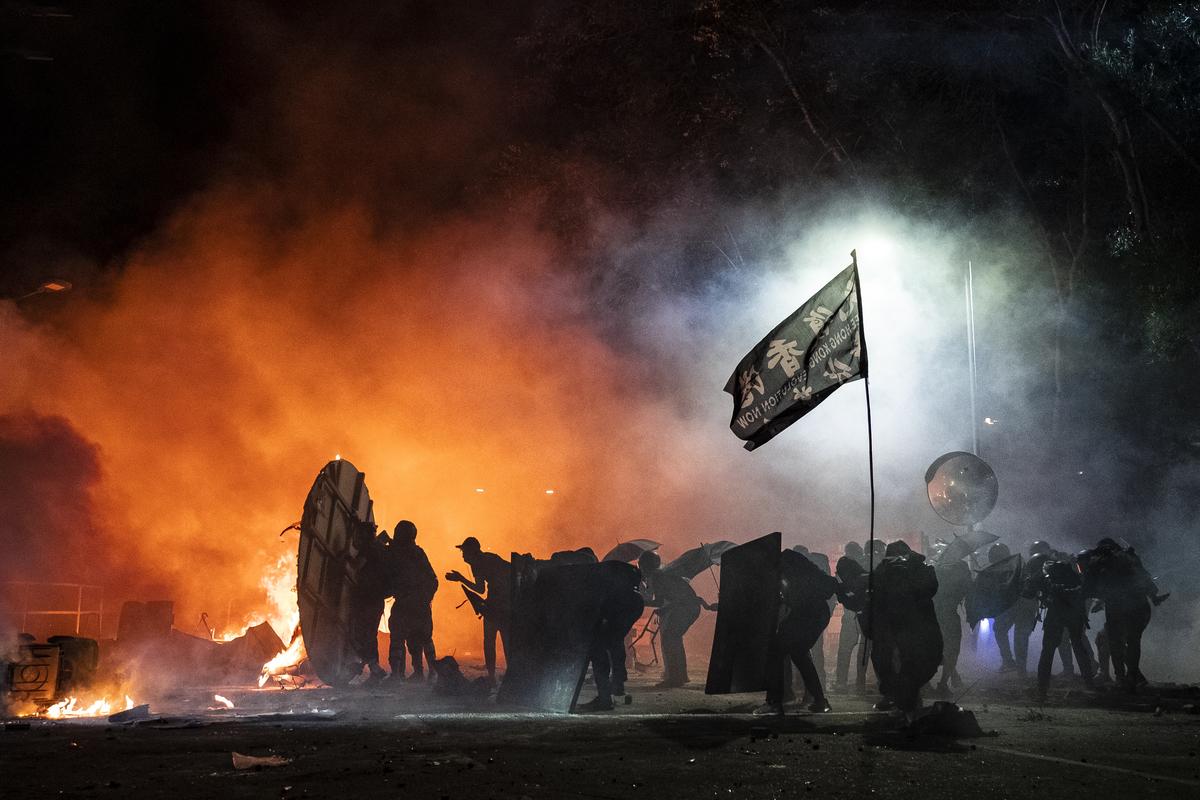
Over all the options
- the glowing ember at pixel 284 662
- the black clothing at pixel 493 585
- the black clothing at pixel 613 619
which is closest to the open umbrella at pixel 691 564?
the black clothing at pixel 493 585

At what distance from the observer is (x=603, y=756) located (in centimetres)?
593

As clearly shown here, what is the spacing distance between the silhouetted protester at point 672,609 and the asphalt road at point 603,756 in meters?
3.49

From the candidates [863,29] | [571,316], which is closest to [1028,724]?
[863,29]

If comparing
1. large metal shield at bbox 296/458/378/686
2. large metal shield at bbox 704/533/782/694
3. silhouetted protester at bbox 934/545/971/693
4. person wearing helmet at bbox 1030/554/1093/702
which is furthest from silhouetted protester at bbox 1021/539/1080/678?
large metal shield at bbox 296/458/378/686

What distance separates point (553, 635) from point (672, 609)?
343 centimetres

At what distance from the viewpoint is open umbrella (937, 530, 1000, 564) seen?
38.8ft

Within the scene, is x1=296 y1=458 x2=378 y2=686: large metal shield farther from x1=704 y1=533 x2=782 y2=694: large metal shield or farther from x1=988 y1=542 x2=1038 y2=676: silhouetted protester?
x1=988 y1=542 x2=1038 y2=676: silhouetted protester

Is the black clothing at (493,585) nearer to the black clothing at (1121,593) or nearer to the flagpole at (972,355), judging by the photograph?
→ the black clothing at (1121,593)

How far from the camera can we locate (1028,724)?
25.3 feet

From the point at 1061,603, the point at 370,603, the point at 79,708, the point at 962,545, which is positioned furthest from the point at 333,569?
the point at 1061,603

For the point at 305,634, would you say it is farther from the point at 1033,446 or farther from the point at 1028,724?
the point at 1033,446

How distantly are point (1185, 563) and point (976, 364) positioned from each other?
546 cm

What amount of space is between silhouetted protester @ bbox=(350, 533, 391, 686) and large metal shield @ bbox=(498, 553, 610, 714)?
229 cm

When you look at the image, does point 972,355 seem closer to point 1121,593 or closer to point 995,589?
point 995,589
